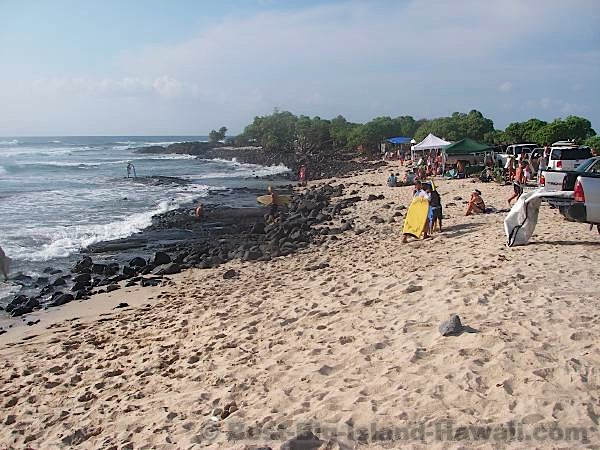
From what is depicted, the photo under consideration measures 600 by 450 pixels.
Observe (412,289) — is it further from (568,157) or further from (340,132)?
(340,132)

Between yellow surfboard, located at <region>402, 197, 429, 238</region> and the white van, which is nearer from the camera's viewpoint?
yellow surfboard, located at <region>402, 197, 429, 238</region>

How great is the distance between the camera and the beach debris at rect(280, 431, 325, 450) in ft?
13.5

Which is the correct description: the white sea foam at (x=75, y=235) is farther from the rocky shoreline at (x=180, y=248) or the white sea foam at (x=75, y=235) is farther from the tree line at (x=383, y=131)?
A: the tree line at (x=383, y=131)

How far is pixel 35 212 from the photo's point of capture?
24000mm

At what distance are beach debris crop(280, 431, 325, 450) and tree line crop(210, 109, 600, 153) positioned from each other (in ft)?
94.9

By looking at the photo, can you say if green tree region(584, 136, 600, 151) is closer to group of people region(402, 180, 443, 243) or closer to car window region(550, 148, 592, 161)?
car window region(550, 148, 592, 161)

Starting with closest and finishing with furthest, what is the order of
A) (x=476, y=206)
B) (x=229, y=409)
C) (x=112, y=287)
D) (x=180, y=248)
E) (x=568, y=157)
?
1. (x=229, y=409)
2. (x=112, y=287)
3. (x=476, y=206)
4. (x=180, y=248)
5. (x=568, y=157)

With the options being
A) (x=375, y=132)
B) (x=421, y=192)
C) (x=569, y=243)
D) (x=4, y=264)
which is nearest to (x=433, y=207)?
(x=421, y=192)

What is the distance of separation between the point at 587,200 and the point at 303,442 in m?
7.09

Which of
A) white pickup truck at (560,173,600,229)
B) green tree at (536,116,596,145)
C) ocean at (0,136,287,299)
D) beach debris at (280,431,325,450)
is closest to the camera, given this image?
beach debris at (280,431,325,450)

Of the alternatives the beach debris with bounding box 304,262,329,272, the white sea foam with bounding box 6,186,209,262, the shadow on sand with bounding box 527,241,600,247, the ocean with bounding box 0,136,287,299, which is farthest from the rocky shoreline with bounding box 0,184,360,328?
the shadow on sand with bounding box 527,241,600,247

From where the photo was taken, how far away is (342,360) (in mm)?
5609

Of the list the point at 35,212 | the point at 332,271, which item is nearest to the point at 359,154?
the point at 35,212

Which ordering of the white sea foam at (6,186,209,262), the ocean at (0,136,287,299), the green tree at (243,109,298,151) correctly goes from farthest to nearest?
the green tree at (243,109,298,151) → the ocean at (0,136,287,299) → the white sea foam at (6,186,209,262)
